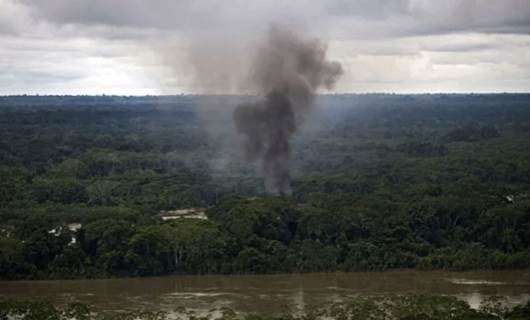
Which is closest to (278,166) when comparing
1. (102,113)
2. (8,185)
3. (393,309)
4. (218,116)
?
(218,116)

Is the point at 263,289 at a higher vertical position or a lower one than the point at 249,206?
lower

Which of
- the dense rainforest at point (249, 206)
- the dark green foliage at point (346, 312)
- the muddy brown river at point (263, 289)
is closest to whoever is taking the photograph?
the dark green foliage at point (346, 312)

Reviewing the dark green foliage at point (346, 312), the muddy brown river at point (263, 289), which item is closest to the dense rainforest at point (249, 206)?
the muddy brown river at point (263, 289)

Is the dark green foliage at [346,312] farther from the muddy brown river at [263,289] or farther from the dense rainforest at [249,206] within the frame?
the dense rainforest at [249,206]

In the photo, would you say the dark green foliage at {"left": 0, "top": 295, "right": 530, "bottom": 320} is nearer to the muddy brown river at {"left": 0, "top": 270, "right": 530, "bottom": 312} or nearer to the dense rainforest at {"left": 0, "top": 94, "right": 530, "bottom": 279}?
the muddy brown river at {"left": 0, "top": 270, "right": 530, "bottom": 312}

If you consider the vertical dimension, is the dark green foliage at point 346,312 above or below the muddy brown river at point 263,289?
below

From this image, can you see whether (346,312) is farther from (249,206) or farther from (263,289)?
(249,206)

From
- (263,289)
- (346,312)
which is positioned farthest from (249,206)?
(346,312)
